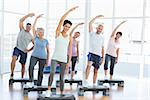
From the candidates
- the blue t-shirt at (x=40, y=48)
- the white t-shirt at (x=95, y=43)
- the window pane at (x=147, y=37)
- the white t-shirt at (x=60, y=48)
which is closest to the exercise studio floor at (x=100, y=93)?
the blue t-shirt at (x=40, y=48)

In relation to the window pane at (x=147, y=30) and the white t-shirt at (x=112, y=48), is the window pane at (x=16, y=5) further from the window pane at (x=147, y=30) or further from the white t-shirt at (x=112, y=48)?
the window pane at (x=147, y=30)

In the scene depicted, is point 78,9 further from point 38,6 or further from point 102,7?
point 38,6

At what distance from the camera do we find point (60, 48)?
15.9ft

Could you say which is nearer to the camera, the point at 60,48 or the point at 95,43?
the point at 60,48

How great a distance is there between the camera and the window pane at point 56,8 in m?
10.0

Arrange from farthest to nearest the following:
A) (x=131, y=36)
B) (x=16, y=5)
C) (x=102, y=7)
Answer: (x=102, y=7), (x=131, y=36), (x=16, y=5)

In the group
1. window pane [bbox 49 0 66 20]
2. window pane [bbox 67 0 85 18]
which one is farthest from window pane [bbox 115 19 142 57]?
window pane [bbox 49 0 66 20]

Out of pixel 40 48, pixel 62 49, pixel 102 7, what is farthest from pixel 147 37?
pixel 62 49

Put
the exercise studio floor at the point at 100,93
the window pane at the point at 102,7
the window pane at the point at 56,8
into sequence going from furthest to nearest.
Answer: the window pane at the point at 56,8 → the window pane at the point at 102,7 → the exercise studio floor at the point at 100,93

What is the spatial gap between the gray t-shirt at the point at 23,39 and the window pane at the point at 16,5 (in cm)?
208

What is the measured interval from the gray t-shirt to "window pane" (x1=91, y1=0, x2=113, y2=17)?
377cm

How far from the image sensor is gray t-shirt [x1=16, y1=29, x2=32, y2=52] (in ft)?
20.6

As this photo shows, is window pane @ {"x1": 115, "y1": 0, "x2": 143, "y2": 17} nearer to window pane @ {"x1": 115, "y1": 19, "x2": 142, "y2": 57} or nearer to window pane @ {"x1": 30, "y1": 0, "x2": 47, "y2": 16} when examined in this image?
window pane @ {"x1": 115, "y1": 19, "x2": 142, "y2": 57}

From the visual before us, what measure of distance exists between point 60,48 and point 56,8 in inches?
217
